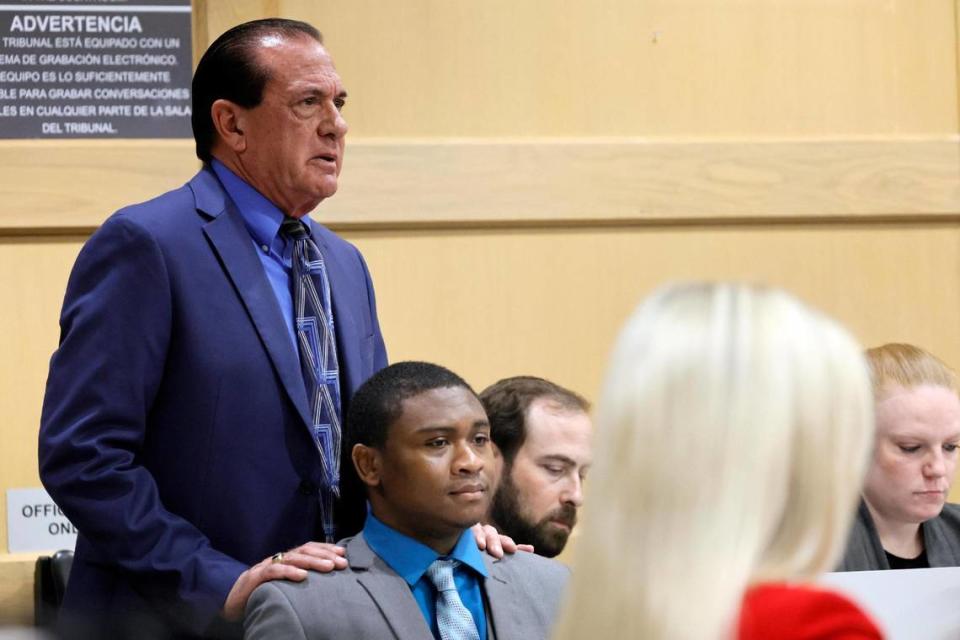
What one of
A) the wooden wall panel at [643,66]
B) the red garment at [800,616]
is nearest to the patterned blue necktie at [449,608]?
the red garment at [800,616]

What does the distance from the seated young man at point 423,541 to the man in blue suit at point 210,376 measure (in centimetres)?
7

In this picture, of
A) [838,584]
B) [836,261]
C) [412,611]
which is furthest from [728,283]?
[836,261]

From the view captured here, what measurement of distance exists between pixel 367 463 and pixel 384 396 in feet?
0.37

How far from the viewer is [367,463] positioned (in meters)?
2.59

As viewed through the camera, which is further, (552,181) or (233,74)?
(552,181)

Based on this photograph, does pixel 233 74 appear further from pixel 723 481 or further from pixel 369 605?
pixel 723 481

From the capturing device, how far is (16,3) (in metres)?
3.59

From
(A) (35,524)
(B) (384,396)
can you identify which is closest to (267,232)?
(B) (384,396)

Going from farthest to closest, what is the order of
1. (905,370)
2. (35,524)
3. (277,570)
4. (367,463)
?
(35,524)
(905,370)
(367,463)
(277,570)

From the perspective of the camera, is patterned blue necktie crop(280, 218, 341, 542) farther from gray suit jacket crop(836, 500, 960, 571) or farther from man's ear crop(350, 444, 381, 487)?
gray suit jacket crop(836, 500, 960, 571)

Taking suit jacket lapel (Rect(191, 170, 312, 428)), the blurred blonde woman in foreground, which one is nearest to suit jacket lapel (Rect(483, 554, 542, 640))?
suit jacket lapel (Rect(191, 170, 312, 428))

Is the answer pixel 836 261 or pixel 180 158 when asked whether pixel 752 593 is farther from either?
pixel 836 261

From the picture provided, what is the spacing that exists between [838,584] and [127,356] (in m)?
1.13

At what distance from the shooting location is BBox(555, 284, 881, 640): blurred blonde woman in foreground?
1247 mm
